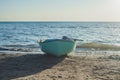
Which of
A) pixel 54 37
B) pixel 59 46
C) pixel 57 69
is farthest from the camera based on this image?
pixel 54 37

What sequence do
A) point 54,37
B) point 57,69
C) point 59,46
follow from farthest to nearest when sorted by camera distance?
1. point 54,37
2. point 59,46
3. point 57,69

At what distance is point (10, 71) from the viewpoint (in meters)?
14.0

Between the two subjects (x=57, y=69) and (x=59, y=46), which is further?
(x=59, y=46)

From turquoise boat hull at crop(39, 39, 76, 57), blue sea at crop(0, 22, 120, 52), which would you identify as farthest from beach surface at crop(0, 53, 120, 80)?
blue sea at crop(0, 22, 120, 52)

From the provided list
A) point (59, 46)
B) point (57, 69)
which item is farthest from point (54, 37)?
point (57, 69)

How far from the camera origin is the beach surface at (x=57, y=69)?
12852 mm

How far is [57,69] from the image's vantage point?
14984mm

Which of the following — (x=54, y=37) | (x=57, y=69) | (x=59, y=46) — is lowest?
(x=54, y=37)

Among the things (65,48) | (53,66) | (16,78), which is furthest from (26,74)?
(65,48)

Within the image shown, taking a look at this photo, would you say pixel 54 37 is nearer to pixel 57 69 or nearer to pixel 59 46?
pixel 59 46

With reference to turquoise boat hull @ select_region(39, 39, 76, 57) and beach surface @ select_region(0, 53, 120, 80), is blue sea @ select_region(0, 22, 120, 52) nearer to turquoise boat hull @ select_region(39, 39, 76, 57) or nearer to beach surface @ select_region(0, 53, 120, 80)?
turquoise boat hull @ select_region(39, 39, 76, 57)

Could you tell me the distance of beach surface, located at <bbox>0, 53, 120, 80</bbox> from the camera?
12852 mm

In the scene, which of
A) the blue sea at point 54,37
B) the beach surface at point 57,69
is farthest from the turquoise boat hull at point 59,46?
the blue sea at point 54,37

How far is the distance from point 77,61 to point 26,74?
16.8 ft
